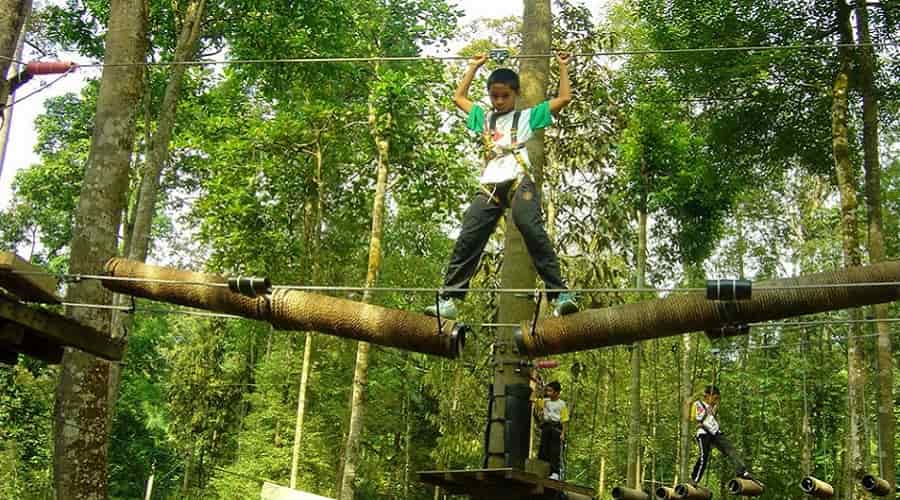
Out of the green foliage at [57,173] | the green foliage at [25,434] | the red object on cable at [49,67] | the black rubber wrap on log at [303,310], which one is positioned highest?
the green foliage at [57,173]

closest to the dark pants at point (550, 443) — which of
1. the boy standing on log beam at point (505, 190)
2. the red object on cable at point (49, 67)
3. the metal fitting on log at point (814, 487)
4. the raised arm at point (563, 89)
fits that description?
the metal fitting on log at point (814, 487)

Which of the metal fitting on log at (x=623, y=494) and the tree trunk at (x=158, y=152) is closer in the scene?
the metal fitting on log at (x=623, y=494)

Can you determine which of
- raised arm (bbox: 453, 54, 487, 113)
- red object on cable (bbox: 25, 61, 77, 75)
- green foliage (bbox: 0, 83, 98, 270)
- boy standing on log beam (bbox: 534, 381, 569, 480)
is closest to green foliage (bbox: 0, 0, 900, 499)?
green foliage (bbox: 0, 83, 98, 270)

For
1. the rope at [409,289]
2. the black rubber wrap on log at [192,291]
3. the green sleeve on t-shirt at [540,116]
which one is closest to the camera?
the rope at [409,289]

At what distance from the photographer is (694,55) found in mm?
12312

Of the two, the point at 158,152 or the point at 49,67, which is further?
the point at 158,152

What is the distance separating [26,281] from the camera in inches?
179

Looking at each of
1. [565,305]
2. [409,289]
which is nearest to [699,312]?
[565,305]

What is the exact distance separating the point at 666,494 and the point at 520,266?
2658mm

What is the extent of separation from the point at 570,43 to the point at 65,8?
7465mm

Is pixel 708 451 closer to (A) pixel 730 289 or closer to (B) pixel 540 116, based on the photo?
(B) pixel 540 116

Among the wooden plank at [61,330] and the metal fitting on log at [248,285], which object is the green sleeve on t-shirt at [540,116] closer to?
the metal fitting on log at [248,285]

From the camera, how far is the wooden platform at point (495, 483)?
17.8ft

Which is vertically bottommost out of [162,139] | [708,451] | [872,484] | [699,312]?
[872,484]
